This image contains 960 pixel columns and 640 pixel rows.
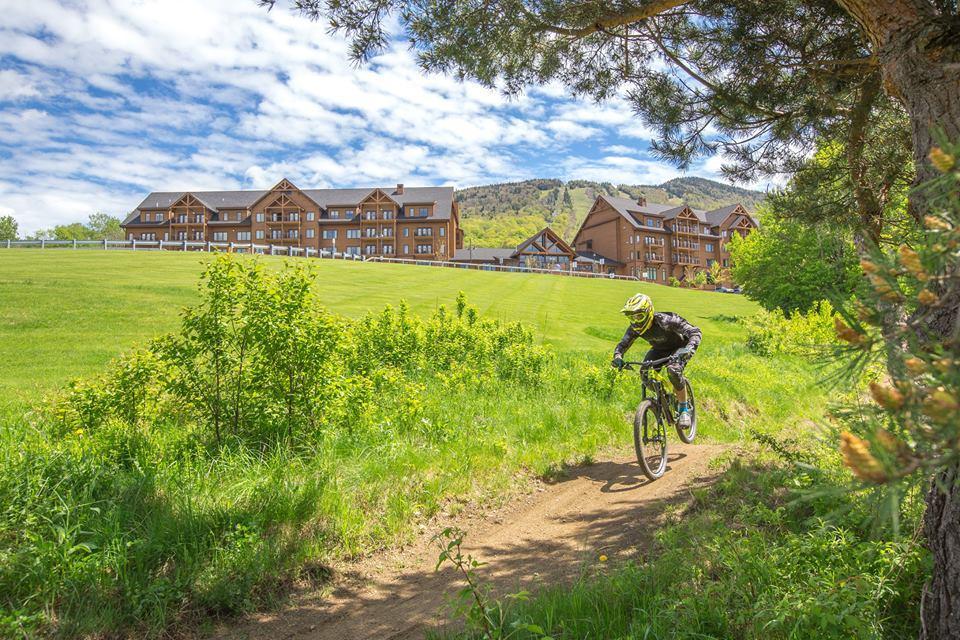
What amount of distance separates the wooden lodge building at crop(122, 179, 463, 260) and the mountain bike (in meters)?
76.3

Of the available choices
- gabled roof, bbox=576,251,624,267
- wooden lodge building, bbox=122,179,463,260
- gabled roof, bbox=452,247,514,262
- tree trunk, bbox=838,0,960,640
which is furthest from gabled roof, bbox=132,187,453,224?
tree trunk, bbox=838,0,960,640

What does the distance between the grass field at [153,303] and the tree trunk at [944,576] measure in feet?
18.8

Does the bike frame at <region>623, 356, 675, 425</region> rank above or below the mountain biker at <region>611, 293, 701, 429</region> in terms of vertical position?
below

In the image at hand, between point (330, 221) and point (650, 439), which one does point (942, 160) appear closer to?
point (650, 439)

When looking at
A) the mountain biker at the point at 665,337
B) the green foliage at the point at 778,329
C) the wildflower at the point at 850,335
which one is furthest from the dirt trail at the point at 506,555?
the green foliage at the point at 778,329

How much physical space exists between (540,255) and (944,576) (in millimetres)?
84625

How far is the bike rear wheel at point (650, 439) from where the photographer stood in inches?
263

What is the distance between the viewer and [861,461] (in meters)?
1.03

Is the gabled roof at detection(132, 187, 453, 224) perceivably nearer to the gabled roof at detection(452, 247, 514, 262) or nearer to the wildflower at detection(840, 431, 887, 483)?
the gabled roof at detection(452, 247, 514, 262)

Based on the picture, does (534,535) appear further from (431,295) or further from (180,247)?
(180,247)

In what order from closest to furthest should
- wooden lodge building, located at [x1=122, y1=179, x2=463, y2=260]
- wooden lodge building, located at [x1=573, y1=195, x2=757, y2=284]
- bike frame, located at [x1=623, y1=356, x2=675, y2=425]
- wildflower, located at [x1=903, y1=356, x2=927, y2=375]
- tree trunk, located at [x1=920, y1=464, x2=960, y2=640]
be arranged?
wildflower, located at [x1=903, y1=356, x2=927, y2=375]
tree trunk, located at [x1=920, y1=464, x2=960, y2=640]
bike frame, located at [x1=623, y1=356, x2=675, y2=425]
wooden lodge building, located at [x1=122, y1=179, x2=463, y2=260]
wooden lodge building, located at [x1=573, y1=195, x2=757, y2=284]

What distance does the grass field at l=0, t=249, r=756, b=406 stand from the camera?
12.8m

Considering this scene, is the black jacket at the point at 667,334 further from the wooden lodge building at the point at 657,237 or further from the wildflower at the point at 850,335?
the wooden lodge building at the point at 657,237

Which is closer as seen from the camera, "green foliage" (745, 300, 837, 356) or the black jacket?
the black jacket
